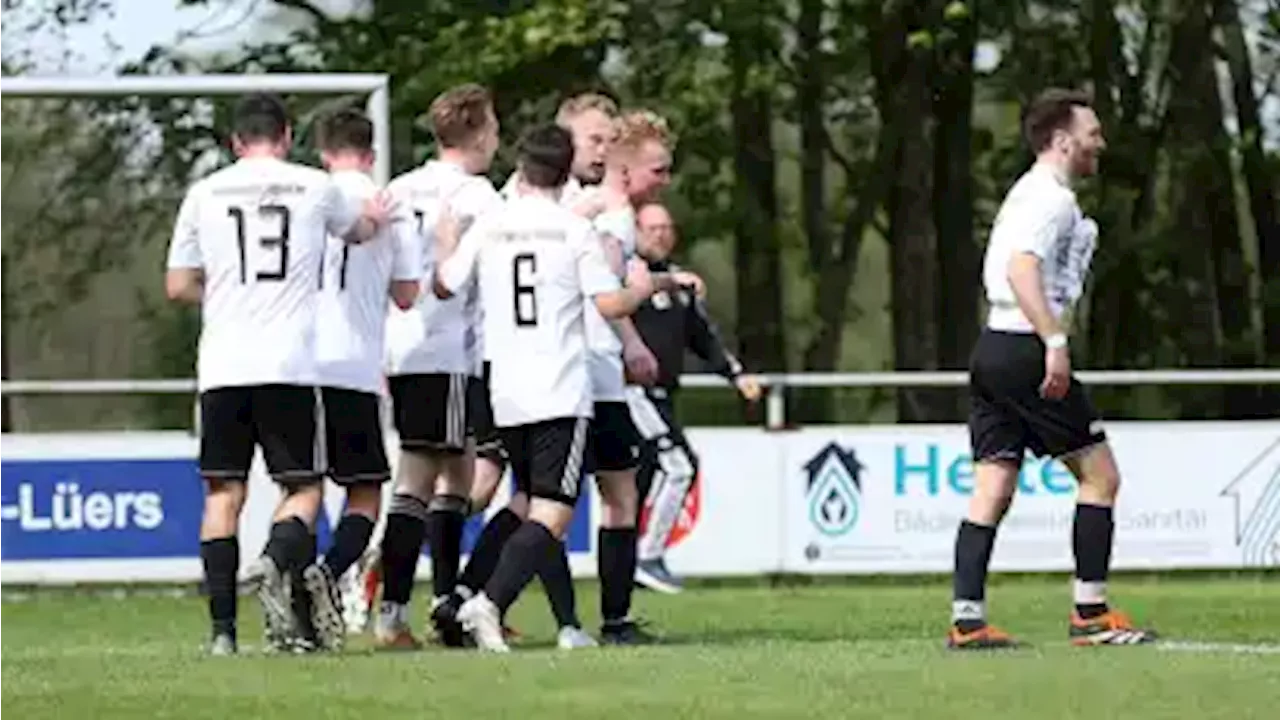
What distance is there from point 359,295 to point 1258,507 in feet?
32.5

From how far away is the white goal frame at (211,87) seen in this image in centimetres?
2066

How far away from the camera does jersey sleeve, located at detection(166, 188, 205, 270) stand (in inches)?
511

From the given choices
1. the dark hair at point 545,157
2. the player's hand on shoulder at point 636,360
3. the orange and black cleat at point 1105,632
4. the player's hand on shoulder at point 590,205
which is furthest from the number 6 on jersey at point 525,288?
the orange and black cleat at point 1105,632

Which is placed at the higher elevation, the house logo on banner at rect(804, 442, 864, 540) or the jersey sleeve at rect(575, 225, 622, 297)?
the jersey sleeve at rect(575, 225, 622, 297)

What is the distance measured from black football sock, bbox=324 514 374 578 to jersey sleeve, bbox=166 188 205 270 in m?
1.15

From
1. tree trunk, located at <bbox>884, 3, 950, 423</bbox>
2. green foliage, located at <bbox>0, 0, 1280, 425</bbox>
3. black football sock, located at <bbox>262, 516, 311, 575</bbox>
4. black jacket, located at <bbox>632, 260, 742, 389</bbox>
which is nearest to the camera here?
black football sock, located at <bbox>262, 516, 311, 575</bbox>

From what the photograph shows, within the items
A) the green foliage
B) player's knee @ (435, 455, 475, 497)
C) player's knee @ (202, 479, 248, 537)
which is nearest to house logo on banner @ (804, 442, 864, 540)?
the green foliage

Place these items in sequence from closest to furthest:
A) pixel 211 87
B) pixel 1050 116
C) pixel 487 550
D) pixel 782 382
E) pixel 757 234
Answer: pixel 1050 116 → pixel 487 550 → pixel 211 87 → pixel 782 382 → pixel 757 234

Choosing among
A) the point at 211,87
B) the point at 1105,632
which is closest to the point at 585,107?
the point at 1105,632

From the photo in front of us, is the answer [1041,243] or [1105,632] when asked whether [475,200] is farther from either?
[1105,632]

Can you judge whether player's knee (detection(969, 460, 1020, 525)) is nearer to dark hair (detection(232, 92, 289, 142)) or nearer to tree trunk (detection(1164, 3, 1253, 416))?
dark hair (detection(232, 92, 289, 142))

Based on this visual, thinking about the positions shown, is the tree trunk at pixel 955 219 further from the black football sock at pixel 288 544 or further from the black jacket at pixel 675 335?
the black football sock at pixel 288 544

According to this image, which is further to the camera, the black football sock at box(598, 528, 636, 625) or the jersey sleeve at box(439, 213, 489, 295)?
the black football sock at box(598, 528, 636, 625)

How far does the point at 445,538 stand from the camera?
14.3 meters
